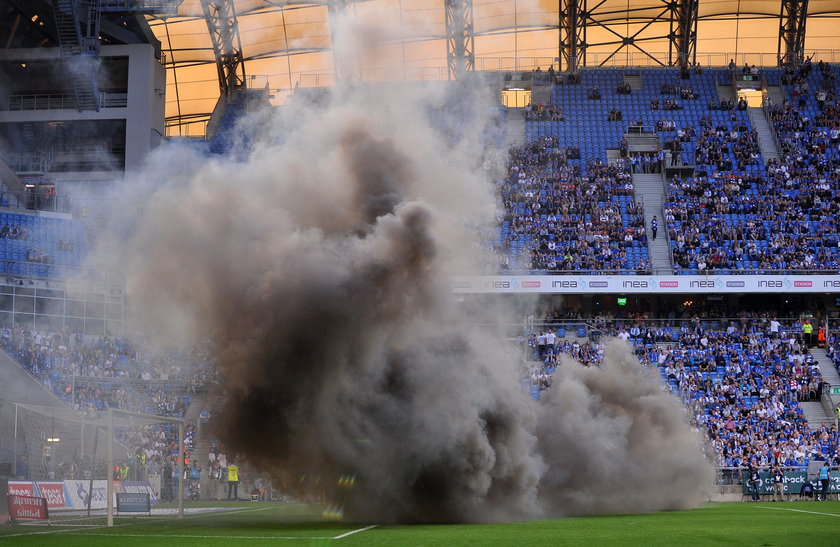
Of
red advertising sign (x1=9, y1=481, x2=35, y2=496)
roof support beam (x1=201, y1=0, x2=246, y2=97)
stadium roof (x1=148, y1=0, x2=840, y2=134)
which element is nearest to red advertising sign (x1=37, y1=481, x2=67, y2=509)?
red advertising sign (x1=9, y1=481, x2=35, y2=496)

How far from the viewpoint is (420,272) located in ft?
96.5

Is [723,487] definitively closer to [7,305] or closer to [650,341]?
[650,341]

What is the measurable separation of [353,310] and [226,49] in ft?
186

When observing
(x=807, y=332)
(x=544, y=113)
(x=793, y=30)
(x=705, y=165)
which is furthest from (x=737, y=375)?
(x=793, y=30)

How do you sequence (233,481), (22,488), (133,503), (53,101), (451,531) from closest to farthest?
(451,531)
(22,488)
(133,503)
(233,481)
(53,101)

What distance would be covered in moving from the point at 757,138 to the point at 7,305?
50.7 meters

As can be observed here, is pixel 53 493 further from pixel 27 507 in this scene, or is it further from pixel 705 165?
pixel 705 165

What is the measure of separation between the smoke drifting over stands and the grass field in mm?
1678

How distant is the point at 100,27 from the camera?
69.4 meters

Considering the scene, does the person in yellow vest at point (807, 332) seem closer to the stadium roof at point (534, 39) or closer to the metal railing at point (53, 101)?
the stadium roof at point (534, 39)

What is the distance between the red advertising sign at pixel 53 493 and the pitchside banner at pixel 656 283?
29.2m

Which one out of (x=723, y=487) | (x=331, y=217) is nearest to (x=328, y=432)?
(x=331, y=217)

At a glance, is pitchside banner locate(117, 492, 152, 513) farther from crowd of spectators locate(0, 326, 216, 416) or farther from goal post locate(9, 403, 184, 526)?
crowd of spectators locate(0, 326, 216, 416)

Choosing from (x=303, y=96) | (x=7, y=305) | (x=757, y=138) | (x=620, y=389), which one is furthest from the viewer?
(x=757, y=138)
